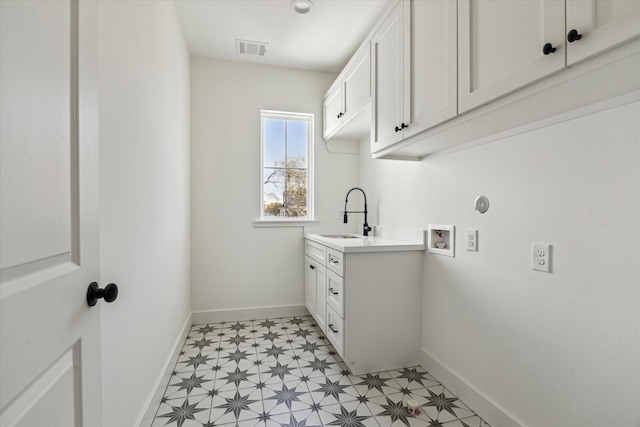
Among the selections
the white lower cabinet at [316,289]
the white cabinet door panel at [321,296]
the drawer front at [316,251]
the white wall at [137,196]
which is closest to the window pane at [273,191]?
the drawer front at [316,251]

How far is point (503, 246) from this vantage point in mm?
1509

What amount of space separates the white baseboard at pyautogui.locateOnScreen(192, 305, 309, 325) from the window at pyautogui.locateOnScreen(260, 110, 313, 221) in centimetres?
95

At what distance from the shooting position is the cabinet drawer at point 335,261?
2051 mm

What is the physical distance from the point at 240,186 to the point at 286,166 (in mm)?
546

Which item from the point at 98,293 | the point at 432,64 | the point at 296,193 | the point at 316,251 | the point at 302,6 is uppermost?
the point at 302,6

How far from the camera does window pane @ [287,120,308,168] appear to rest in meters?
3.30

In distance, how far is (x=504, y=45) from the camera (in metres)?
1.10

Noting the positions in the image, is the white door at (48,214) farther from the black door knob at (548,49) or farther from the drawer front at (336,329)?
the drawer front at (336,329)

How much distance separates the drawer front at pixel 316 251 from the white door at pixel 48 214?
1.79 m

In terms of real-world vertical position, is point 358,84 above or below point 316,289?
above

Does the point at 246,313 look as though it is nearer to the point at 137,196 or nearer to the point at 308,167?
the point at 308,167

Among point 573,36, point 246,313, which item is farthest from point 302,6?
point 246,313

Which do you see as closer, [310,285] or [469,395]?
[469,395]

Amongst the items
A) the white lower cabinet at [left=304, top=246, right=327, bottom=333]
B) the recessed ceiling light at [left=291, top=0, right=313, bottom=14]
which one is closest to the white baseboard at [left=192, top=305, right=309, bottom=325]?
the white lower cabinet at [left=304, top=246, right=327, bottom=333]
